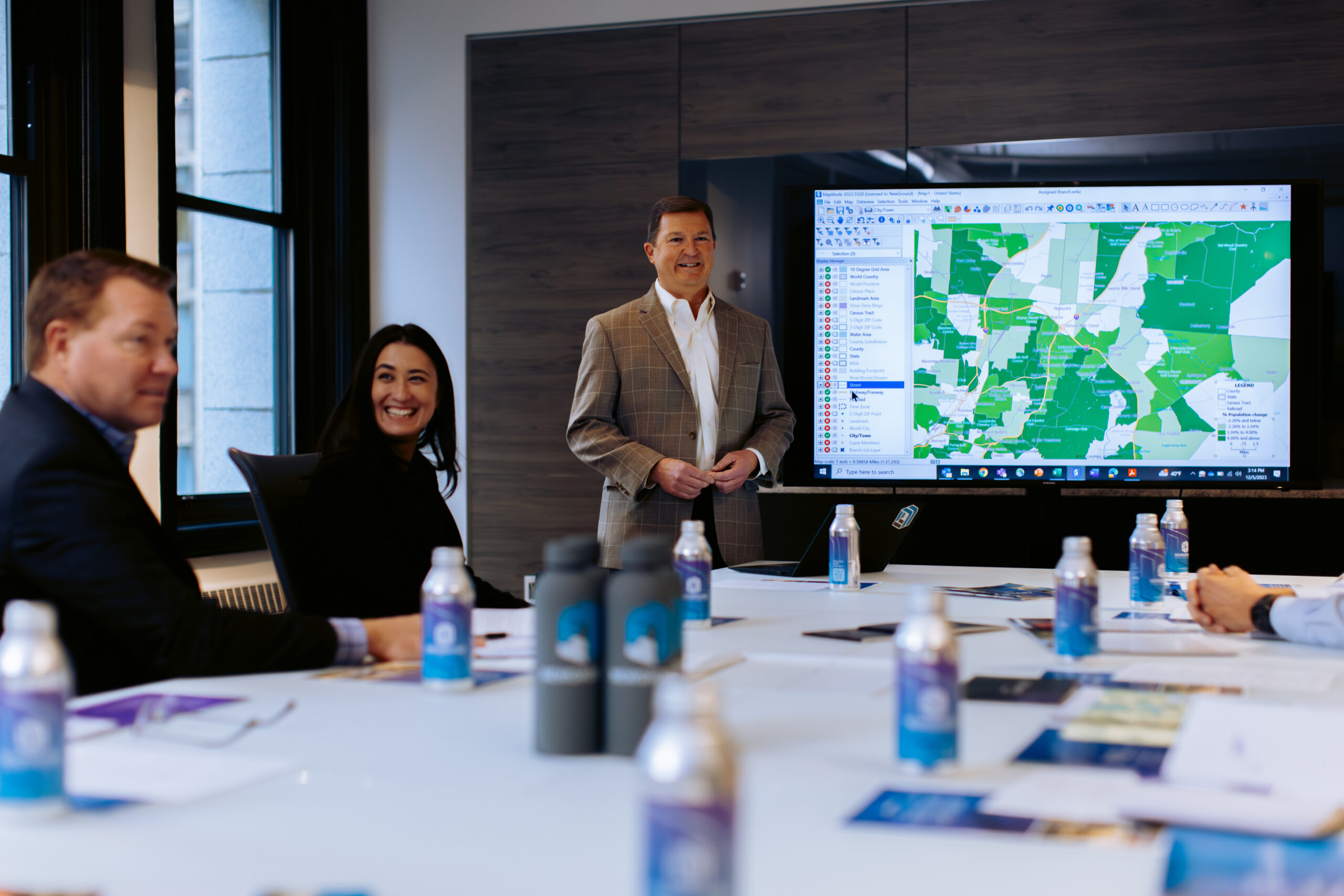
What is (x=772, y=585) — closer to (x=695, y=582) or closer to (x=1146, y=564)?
(x=695, y=582)

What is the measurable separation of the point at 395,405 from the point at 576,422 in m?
0.75

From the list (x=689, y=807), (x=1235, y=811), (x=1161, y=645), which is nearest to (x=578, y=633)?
(x=689, y=807)

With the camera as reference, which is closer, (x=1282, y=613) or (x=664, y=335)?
(x=1282, y=613)

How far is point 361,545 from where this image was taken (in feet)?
7.27

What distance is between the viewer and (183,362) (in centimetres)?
416

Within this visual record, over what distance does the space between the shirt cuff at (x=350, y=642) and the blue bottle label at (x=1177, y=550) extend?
1935 mm

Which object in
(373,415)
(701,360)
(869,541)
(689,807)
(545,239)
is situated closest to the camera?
(689,807)

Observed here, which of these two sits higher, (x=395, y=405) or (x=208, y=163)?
(x=208, y=163)

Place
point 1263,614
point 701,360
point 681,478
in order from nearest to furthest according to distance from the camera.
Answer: point 1263,614 → point 681,478 → point 701,360

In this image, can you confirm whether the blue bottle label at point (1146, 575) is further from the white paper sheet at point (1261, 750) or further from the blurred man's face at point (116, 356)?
the blurred man's face at point (116, 356)

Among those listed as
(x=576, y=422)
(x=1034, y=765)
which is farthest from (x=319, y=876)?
(x=576, y=422)

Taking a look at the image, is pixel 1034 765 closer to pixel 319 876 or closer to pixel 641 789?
pixel 641 789

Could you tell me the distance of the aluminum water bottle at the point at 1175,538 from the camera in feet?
8.77

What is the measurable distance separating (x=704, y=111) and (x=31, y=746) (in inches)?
156
